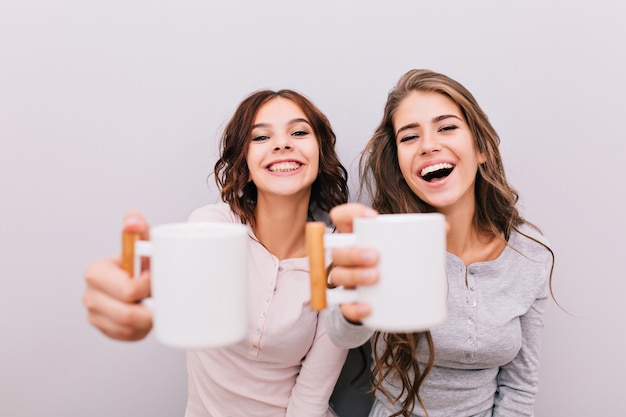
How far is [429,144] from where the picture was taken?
104 centimetres

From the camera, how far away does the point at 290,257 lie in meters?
1.24

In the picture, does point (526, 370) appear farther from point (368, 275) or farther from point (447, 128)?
point (368, 275)

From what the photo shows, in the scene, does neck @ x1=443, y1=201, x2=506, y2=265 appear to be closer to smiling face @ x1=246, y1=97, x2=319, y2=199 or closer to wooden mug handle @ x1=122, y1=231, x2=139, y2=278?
smiling face @ x1=246, y1=97, x2=319, y2=199

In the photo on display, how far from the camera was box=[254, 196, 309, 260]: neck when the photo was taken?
3.98 ft

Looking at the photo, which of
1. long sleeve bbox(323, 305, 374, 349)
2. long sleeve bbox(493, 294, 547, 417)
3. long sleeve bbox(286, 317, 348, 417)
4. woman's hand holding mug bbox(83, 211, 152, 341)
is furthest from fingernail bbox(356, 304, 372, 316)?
long sleeve bbox(493, 294, 547, 417)

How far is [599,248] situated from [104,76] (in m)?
1.43

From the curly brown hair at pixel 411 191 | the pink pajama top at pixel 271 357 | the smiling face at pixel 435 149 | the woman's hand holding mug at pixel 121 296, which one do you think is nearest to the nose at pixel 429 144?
the smiling face at pixel 435 149

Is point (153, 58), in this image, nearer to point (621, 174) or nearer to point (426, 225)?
point (426, 225)

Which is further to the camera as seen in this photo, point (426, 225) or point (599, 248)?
point (599, 248)

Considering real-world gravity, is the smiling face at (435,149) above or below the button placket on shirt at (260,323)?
above

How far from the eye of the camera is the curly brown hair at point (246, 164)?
118cm

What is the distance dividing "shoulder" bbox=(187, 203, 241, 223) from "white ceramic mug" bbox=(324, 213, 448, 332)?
0.59 meters

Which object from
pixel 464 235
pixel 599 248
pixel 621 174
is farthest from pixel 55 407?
pixel 621 174

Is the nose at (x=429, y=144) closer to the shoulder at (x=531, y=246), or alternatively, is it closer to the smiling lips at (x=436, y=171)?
the smiling lips at (x=436, y=171)
